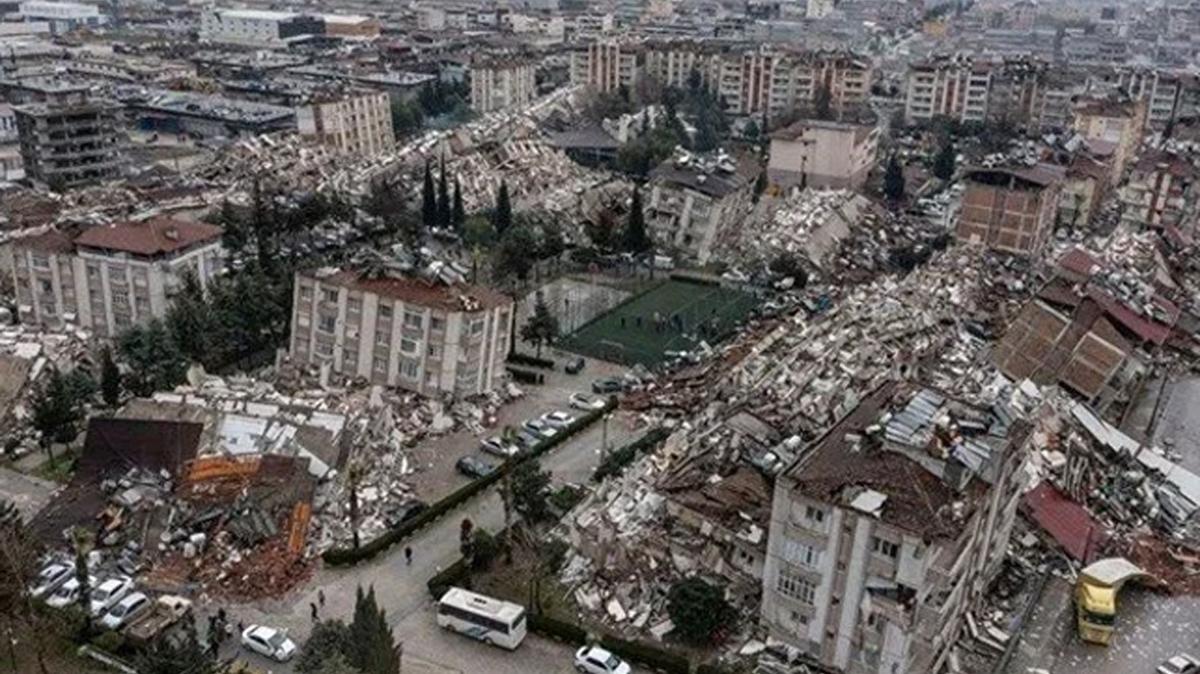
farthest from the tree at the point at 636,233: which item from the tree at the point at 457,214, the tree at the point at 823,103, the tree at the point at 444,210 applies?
the tree at the point at 823,103

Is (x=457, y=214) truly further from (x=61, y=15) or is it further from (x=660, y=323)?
(x=61, y=15)

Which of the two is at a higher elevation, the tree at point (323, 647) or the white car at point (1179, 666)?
the tree at point (323, 647)

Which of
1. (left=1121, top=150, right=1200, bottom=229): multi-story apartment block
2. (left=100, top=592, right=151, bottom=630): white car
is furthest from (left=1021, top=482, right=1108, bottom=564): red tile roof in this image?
(left=1121, top=150, right=1200, bottom=229): multi-story apartment block

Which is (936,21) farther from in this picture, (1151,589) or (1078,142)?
(1151,589)

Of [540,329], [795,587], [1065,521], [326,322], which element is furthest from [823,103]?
[795,587]

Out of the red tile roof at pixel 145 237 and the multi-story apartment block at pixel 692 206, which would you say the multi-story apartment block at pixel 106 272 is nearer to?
the red tile roof at pixel 145 237

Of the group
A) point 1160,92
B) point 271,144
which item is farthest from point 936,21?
point 271,144

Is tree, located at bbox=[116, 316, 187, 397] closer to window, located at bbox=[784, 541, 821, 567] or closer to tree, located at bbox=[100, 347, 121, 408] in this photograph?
tree, located at bbox=[100, 347, 121, 408]
